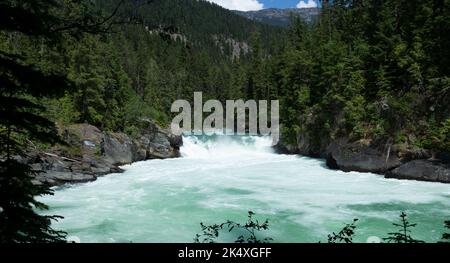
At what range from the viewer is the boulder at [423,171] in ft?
80.4

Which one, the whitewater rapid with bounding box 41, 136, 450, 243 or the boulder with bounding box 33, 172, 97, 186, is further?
the boulder with bounding box 33, 172, 97, 186

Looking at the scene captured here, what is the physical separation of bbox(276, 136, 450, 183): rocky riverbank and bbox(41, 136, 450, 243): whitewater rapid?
86 cm

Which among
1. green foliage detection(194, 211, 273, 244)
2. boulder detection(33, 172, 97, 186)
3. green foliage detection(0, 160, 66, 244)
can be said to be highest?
A: green foliage detection(0, 160, 66, 244)

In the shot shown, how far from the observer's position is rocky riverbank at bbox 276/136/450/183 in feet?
82.2

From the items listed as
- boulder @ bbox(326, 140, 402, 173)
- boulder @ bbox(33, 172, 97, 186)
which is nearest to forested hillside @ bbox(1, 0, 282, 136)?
boulder @ bbox(33, 172, 97, 186)

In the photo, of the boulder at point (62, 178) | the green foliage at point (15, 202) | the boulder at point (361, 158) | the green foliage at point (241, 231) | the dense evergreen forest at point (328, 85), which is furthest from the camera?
the boulder at point (361, 158)

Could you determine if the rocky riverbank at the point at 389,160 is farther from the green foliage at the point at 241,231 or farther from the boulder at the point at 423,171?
the green foliage at the point at 241,231

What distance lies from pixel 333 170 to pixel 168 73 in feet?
214

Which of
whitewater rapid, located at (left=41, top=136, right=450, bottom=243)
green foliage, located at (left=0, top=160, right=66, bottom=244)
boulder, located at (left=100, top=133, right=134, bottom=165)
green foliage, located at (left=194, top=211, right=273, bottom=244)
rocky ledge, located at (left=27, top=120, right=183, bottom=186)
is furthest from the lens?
boulder, located at (left=100, top=133, right=134, bottom=165)

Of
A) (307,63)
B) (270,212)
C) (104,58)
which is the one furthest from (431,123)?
(104,58)

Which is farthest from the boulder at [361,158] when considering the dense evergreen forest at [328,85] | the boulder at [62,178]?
the boulder at [62,178]

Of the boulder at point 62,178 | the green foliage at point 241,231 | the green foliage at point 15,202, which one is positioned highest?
the green foliage at point 15,202

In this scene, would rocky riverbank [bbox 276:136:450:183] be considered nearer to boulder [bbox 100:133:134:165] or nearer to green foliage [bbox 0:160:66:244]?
boulder [bbox 100:133:134:165]
